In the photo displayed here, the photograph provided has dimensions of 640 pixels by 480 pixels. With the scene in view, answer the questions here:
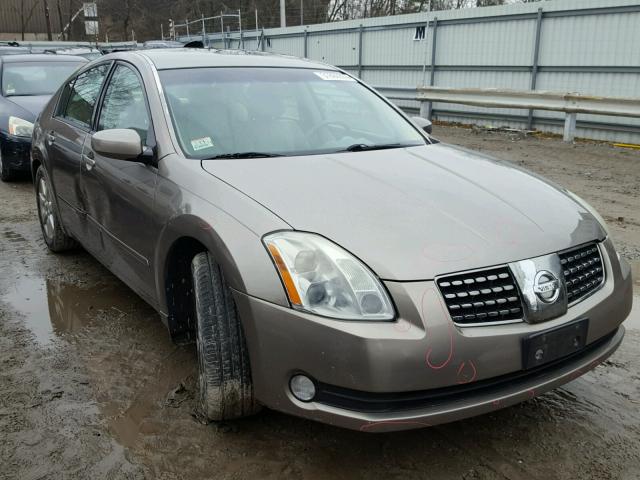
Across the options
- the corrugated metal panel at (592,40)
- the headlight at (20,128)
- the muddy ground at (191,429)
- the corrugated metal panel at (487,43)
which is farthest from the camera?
the corrugated metal panel at (487,43)

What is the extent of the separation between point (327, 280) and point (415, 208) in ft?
1.80

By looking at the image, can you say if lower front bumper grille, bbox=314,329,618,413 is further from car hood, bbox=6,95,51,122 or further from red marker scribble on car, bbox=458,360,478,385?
car hood, bbox=6,95,51,122

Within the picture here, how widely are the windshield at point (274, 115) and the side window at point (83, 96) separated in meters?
0.92

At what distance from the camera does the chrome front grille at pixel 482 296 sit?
6.79 feet

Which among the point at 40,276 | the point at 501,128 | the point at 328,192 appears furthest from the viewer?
the point at 501,128

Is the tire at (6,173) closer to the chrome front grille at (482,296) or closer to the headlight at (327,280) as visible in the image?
the headlight at (327,280)

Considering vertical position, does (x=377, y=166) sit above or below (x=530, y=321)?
above

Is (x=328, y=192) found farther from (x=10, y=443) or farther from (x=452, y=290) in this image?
(x=10, y=443)

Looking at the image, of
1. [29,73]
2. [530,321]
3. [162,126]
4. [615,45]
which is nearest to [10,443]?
[162,126]

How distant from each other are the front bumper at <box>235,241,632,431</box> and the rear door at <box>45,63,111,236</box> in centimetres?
229

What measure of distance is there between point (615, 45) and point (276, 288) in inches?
411

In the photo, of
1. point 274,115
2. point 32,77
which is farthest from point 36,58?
point 274,115

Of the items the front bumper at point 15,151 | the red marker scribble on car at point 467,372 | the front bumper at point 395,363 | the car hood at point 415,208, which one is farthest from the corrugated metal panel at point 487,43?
the red marker scribble on car at point 467,372

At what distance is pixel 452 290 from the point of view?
2.08 metres
